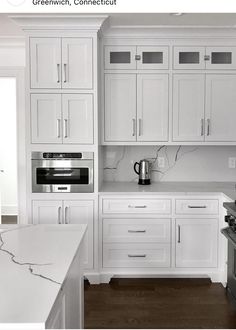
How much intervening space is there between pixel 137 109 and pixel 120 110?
175mm

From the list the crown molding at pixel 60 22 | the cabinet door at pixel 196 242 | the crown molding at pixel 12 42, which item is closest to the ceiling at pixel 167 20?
the crown molding at pixel 60 22

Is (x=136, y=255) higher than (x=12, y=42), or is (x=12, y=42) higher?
(x=12, y=42)

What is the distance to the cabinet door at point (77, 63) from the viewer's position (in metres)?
3.70

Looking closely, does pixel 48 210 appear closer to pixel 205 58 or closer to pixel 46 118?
pixel 46 118

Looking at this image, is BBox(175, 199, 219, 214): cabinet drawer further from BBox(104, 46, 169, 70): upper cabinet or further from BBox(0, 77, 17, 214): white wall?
BBox(0, 77, 17, 214): white wall

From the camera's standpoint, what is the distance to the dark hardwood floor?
2988 mm

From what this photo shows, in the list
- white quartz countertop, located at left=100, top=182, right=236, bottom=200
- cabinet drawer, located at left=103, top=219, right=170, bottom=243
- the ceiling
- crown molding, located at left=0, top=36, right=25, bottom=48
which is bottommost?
cabinet drawer, located at left=103, top=219, right=170, bottom=243

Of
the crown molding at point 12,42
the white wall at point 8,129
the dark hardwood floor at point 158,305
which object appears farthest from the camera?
the white wall at point 8,129

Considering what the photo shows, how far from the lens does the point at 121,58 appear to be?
400cm

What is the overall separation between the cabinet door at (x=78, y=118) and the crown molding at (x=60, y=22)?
24.7 inches

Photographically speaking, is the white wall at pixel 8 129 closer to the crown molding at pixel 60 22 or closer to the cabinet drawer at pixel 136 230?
the crown molding at pixel 60 22

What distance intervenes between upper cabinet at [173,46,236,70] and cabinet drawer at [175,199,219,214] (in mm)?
1341

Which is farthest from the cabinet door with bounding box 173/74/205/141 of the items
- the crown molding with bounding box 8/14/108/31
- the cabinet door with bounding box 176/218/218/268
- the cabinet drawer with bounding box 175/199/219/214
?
the crown molding with bounding box 8/14/108/31

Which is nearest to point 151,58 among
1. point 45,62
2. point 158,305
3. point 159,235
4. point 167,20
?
point 167,20
